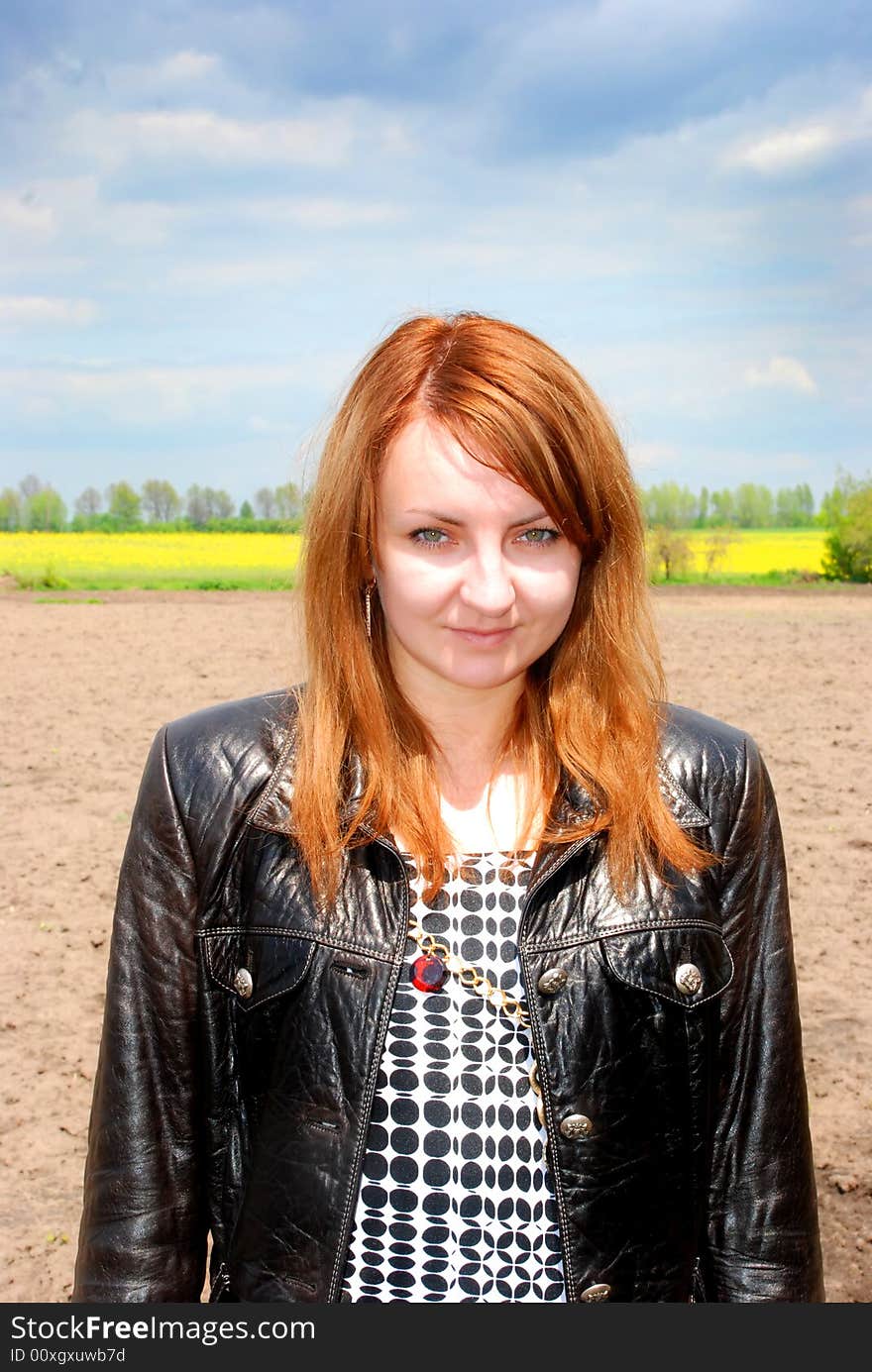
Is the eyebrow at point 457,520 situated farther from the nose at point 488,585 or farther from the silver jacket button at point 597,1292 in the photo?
the silver jacket button at point 597,1292

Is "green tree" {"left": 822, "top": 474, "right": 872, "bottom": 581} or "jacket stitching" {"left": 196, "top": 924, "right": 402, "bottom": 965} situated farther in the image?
"green tree" {"left": 822, "top": 474, "right": 872, "bottom": 581}

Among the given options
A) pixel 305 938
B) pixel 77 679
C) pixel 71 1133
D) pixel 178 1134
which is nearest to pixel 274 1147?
pixel 178 1134

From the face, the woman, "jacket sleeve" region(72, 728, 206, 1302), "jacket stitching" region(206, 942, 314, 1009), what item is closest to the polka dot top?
the woman

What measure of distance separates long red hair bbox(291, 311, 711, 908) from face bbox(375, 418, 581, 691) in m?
0.03

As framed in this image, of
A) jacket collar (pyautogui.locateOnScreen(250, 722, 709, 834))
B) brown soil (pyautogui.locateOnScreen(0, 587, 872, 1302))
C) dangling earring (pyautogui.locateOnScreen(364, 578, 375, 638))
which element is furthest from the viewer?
brown soil (pyautogui.locateOnScreen(0, 587, 872, 1302))

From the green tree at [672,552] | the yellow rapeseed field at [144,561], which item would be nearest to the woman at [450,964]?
the yellow rapeseed field at [144,561]

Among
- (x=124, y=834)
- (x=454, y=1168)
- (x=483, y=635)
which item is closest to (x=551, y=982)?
(x=454, y=1168)

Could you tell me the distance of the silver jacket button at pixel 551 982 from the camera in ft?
5.68

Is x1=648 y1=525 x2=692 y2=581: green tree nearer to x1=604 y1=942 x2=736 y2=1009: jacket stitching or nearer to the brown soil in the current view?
the brown soil

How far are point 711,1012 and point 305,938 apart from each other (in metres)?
0.62

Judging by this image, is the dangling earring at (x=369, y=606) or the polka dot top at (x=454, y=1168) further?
the dangling earring at (x=369, y=606)

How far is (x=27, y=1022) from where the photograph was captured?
19.3 feet

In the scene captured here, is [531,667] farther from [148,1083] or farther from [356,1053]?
[148,1083]

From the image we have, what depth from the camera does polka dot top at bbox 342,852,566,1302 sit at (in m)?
1.69
